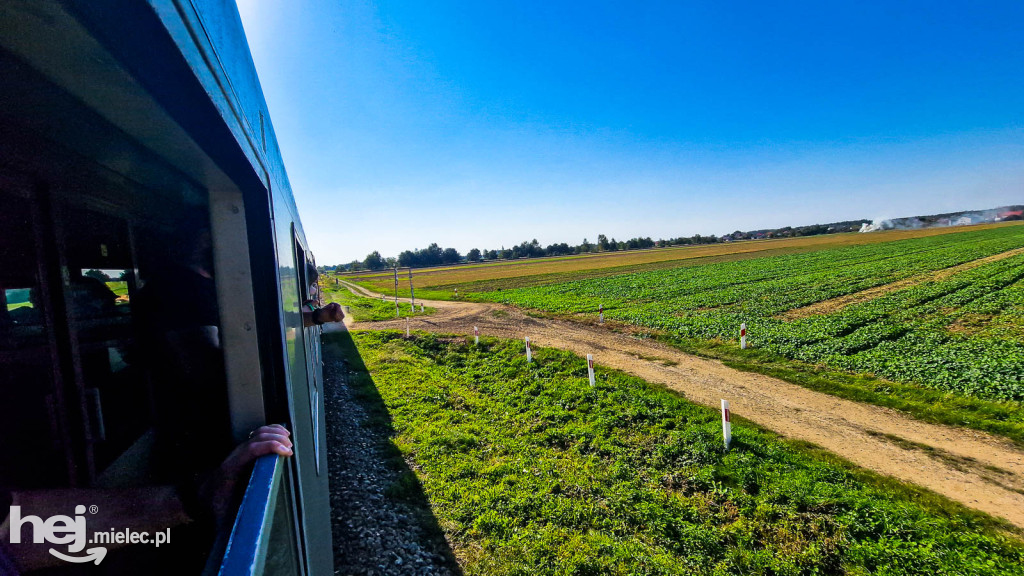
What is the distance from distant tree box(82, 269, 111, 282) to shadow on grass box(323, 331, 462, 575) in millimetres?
4123

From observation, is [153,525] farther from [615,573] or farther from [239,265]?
[615,573]

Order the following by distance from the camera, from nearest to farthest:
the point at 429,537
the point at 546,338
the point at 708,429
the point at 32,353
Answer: the point at 32,353
the point at 429,537
the point at 708,429
the point at 546,338

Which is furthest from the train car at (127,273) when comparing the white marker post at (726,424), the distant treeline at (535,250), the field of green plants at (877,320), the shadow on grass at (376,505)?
the distant treeline at (535,250)

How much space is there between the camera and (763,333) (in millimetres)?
13562

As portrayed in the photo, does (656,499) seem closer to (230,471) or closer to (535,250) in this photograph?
(230,471)

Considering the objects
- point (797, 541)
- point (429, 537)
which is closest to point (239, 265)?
point (429, 537)

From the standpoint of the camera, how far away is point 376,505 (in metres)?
5.87

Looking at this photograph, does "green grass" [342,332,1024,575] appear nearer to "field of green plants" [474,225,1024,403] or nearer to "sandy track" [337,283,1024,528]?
"sandy track" [337,283,1024,528]

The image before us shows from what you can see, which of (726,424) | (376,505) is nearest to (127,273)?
(376,505)

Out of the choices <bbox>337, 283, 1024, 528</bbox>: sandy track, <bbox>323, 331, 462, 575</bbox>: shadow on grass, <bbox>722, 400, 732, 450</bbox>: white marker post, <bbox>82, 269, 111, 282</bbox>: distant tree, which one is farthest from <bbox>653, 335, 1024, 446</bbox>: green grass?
<bbox>82, 269, 111, 282</bbox>: distant tree

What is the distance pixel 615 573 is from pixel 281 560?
3980 mm

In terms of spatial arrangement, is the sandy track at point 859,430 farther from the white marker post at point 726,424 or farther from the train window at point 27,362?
the train window at point 27,362

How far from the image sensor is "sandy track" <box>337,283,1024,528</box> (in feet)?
18.1

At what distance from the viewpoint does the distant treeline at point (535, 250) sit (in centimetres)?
12325
